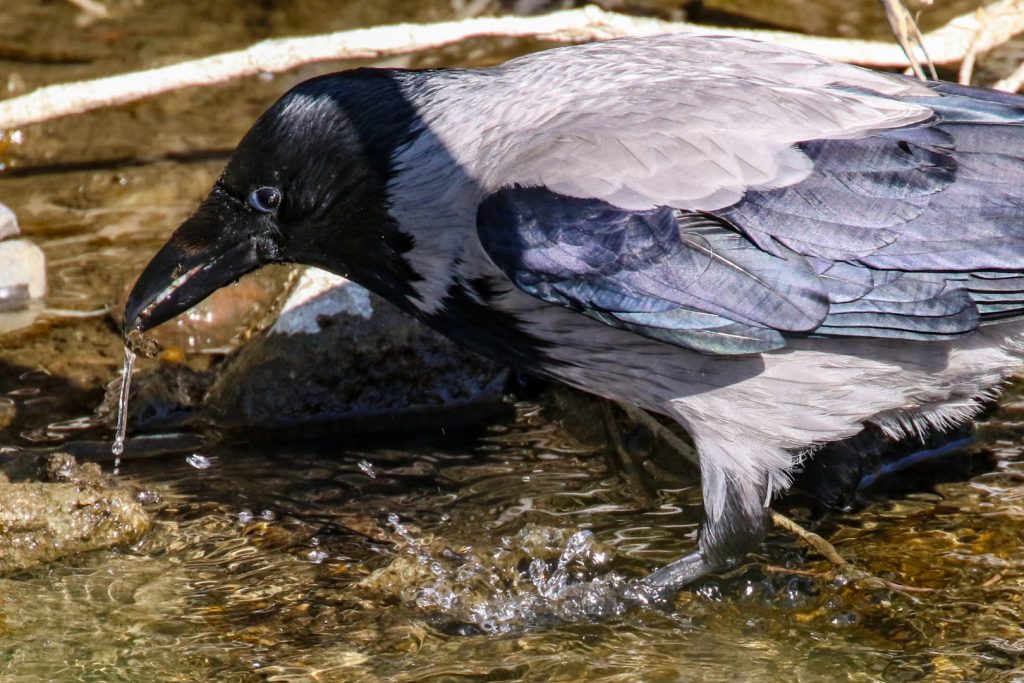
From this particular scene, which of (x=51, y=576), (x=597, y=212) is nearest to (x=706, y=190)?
(x=597, y=212)

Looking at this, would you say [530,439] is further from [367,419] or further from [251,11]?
[251,11]

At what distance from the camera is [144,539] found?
4996mm

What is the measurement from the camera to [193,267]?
16.2 ft

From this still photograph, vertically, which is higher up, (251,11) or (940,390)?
(251,11)

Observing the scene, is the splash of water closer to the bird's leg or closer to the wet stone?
the bird's leg

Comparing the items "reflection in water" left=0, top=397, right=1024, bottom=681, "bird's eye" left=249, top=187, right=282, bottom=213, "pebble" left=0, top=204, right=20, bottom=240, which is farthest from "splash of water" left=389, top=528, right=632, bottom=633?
"pebble" left=0, top=204, right=20, bottom=240

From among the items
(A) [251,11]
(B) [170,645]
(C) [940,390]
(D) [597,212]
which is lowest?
(B) [170,645]

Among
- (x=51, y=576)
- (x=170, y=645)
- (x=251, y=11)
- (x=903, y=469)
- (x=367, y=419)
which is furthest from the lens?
(x=251, y=11)

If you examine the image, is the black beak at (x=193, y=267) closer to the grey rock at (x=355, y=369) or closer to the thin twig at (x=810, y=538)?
the grey rock at (x=355, y=369)

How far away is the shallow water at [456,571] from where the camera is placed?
4281 millimetres

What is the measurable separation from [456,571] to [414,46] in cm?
294

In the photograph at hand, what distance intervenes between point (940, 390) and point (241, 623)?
2465mm

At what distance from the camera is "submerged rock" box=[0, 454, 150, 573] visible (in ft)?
15.5

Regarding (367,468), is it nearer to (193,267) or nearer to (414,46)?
(193,267)
